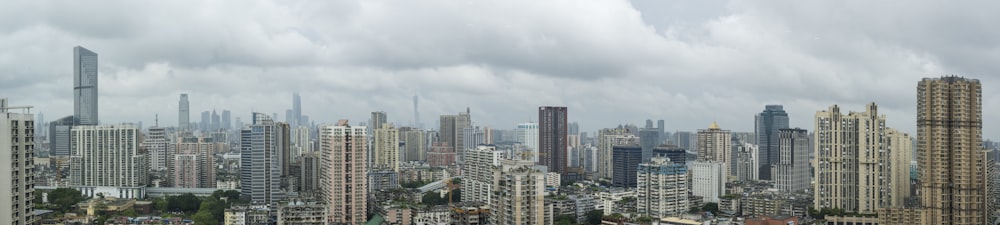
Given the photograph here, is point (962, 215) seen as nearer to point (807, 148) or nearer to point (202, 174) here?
point (807, 148)

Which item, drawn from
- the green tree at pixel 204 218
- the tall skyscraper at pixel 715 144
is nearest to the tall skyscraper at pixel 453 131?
the tall skyscraper at pixel 715 144

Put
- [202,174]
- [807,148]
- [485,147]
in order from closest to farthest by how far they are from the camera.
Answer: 1. [807,148]
2. [485,147]
3. [202,174]

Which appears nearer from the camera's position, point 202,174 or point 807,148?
point 807,148

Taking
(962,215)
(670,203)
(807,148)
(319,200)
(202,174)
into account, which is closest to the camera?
(962,215)

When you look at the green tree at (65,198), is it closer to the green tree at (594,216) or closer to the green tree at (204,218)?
the green tree at (204,218)

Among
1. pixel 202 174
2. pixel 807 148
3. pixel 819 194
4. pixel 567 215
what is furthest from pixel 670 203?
pixel 202 174

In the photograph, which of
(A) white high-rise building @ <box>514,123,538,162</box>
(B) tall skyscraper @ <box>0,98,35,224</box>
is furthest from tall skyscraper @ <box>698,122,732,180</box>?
(B) tall skyscraper @ <box>0,98,35,224</box>
